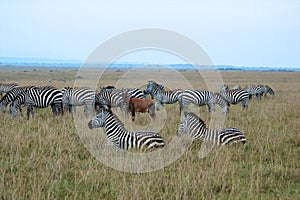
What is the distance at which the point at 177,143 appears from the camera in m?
9.18

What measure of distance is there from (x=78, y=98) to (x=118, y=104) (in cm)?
168

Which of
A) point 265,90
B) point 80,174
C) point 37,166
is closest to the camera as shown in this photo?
point 80,174

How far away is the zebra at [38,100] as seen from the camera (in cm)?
1367

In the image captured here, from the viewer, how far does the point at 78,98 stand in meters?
15.0

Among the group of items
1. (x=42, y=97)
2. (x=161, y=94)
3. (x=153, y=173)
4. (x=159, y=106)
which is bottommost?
(x=153, y=173)

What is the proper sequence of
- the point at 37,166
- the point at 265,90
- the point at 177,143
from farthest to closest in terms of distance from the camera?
the point at 265,90, the point at 177,143, the point at 37,166

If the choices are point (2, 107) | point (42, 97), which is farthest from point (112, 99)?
point (2, 107)

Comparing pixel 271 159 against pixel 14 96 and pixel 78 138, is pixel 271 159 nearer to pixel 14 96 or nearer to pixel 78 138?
pixel 78 138

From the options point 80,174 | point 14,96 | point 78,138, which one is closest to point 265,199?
point 80,174

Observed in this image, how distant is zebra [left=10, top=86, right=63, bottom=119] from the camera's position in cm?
1367

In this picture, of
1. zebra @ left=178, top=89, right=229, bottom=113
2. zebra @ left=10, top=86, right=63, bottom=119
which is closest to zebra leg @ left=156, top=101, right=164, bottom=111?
zebra @ left=178, top=89, right=229, bottom=113

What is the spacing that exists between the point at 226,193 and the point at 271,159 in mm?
2324

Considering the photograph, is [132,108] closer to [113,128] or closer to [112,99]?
[112,99]

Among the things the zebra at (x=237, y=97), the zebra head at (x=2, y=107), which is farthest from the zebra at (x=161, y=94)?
the zebra head at (x=2, y=107)
